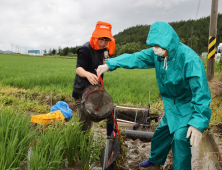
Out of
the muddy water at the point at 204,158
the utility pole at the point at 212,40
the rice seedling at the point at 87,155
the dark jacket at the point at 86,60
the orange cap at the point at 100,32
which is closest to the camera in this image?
the rice seedling at the point at 87,155

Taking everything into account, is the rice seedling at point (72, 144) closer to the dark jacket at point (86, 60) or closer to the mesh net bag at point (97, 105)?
the mesh net bag at point (97, 105)

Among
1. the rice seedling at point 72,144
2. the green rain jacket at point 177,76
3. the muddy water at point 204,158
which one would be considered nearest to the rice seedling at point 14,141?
the rice seedling at point 72,144

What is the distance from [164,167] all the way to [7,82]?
5205 mm

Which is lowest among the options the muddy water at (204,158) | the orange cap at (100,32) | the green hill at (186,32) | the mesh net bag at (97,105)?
the muddy water at (204,158)

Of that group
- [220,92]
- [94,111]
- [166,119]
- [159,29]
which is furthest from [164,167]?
[220,92]

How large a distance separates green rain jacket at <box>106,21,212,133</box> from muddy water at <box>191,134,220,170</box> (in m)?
0.77

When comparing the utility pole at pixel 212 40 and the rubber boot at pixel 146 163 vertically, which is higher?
the utility pole at pixel 212 40

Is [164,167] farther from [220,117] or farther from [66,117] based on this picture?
[66,117]

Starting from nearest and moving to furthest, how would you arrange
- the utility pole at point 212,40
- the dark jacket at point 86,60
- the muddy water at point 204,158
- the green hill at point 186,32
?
the dark jacket at point 86,60, the muddy water at point 204,158, the utility pole at point 212,40, the green hill at point 186,32

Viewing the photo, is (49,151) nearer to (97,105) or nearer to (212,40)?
(97,105)

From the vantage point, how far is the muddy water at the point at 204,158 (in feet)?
8.03

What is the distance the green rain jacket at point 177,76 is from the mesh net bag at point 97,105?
0.28 meters

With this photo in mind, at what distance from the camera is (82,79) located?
2281mm

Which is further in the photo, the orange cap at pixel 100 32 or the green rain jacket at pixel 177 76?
the orange cap at pixel 100 32
